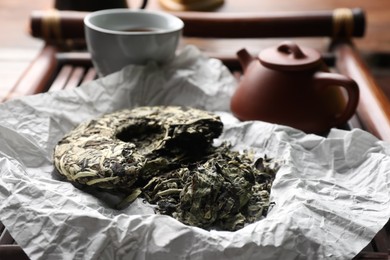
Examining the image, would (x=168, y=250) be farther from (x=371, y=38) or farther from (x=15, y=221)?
(x=371, y=38)

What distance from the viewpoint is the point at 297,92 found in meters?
0.70

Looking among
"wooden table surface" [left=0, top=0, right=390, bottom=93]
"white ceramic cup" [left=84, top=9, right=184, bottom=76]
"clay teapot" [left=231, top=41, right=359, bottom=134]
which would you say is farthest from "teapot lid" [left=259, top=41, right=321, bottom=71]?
Result: "wooden table surface" [left=0, top=0, right=390, bottom=93]

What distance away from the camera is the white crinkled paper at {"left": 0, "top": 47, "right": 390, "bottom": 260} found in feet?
1.63

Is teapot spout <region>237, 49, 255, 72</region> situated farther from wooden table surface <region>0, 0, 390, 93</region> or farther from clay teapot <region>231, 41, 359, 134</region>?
wooden table surface <region>0, 0, 390, 93</region>

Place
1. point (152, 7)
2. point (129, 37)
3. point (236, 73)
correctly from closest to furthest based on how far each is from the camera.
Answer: point (129, 37), point (236, 73), point (152, 7)

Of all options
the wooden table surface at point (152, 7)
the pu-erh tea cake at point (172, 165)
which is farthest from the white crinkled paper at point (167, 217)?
the wooden table surface at point (152, 7)

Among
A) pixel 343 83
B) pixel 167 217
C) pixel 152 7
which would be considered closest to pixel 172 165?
pixel 167 217

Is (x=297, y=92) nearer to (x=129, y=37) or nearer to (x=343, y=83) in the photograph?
(x=343, y=83)

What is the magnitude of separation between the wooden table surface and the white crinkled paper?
0.20m

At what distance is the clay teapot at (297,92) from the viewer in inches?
27.4

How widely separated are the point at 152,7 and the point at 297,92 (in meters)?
0.50

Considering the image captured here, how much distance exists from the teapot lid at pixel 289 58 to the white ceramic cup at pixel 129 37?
5.2 inches

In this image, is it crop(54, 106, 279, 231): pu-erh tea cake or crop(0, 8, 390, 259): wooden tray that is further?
crop(0, 8, 390, 259): wooden tray

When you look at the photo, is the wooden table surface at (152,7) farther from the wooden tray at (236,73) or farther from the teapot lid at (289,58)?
the teapot lid at (289,58)
